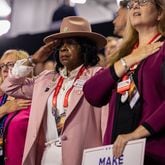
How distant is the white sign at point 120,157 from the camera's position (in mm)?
1378

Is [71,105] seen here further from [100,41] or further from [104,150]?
[104,150]

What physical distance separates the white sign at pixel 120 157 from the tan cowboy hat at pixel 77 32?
3.00ft

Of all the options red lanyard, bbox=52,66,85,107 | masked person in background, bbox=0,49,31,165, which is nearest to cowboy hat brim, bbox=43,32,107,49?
red lanyard, bbox=52,66,85,107

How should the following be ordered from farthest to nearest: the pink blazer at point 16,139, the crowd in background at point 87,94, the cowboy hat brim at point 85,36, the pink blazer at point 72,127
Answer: the pink blazer at point 16,139 → the cowboy hat brim at point 85,36 → the pink blazer at point 72,127 → the crowd in background at point 87,94

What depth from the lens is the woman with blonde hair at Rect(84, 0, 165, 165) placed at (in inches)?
56.2

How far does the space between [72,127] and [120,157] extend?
750 millimetres

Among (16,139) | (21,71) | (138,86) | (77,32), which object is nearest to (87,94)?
(138,86)

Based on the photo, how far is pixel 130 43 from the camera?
1.80m

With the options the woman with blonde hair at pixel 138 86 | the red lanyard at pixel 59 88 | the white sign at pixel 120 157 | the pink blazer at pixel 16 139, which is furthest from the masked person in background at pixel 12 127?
the white sign at pixel 120 157

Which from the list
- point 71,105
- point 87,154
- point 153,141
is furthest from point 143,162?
point 71,105

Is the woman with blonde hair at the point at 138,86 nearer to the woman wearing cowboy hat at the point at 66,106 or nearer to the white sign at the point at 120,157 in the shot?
the white sign at the point at 120,157

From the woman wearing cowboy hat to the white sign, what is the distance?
616mm

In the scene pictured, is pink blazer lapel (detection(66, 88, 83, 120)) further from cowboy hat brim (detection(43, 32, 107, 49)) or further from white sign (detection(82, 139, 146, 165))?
white sign (detection(82, 139, 146, 165))

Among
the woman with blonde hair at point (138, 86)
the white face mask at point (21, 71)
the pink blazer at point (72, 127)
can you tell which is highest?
the woman with blonde hair at point (138, 86)
